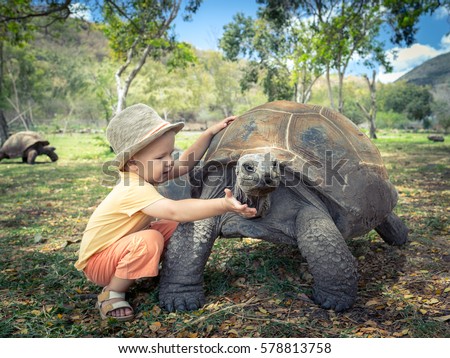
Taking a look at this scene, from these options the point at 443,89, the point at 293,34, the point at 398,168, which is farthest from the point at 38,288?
the point at 443,89

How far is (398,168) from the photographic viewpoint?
27.9 ft

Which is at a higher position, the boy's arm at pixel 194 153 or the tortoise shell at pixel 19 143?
the boy's arm at pixel 194 153

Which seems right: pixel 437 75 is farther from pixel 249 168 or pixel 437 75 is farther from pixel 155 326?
pixel 155 326

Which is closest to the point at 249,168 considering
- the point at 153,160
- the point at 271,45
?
the point at 153,160

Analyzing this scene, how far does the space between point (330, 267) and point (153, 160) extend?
1.12 metres

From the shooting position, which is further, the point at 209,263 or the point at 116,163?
the point at 209,263

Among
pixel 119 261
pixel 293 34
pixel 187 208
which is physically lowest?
pixel 119 261

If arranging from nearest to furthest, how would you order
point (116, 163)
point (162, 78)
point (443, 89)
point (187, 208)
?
point (187, 208) → point (116, 163) → point (443, 89) → point (162, 78)

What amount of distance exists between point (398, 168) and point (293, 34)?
1500 centimetres

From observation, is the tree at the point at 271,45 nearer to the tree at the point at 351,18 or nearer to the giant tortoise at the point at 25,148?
the tree at the point at 351,18

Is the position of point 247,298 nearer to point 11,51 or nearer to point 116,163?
point 116,163

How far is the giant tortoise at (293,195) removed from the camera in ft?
7.32

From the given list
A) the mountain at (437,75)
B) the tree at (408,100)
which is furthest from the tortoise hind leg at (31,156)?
the tree at (408,100)

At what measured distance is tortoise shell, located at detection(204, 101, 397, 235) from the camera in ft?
8.15
